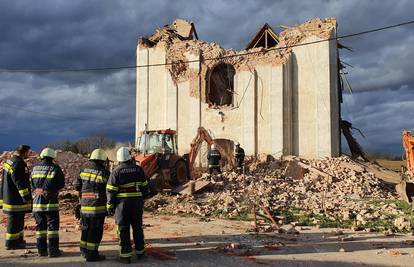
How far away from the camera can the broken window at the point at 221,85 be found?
26828 millimetres

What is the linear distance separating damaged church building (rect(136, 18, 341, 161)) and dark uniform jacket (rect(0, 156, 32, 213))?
16.3 meters

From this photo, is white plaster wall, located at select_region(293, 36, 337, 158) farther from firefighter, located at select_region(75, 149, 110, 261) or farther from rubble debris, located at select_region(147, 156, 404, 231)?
firefighter, located at select_region(75, 149, 110, 261)

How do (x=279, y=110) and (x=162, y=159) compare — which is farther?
(x=279, y=110)

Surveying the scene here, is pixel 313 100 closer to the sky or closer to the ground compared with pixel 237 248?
closer to the sky

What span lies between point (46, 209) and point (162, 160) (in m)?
8.99

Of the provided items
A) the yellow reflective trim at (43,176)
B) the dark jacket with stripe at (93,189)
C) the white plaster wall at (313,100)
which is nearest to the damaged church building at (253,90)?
the white plaster wall at (313,100)

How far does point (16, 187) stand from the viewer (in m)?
8.42

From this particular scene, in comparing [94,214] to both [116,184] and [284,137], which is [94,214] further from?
[284,137]

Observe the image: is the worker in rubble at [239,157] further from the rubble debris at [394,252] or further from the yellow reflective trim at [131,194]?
the yellow reflective trim at [131,194]

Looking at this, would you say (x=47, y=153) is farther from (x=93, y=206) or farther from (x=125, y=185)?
(x=125, y=185)

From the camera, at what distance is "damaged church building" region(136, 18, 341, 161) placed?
22.9m

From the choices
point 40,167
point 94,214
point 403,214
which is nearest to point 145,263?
point 94,214

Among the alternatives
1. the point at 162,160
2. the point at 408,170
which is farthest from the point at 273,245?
the point at 408,170

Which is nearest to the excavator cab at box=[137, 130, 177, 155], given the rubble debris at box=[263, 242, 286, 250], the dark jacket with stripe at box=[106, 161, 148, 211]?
the rubble debris at box=[263, 242, 286, 250]
